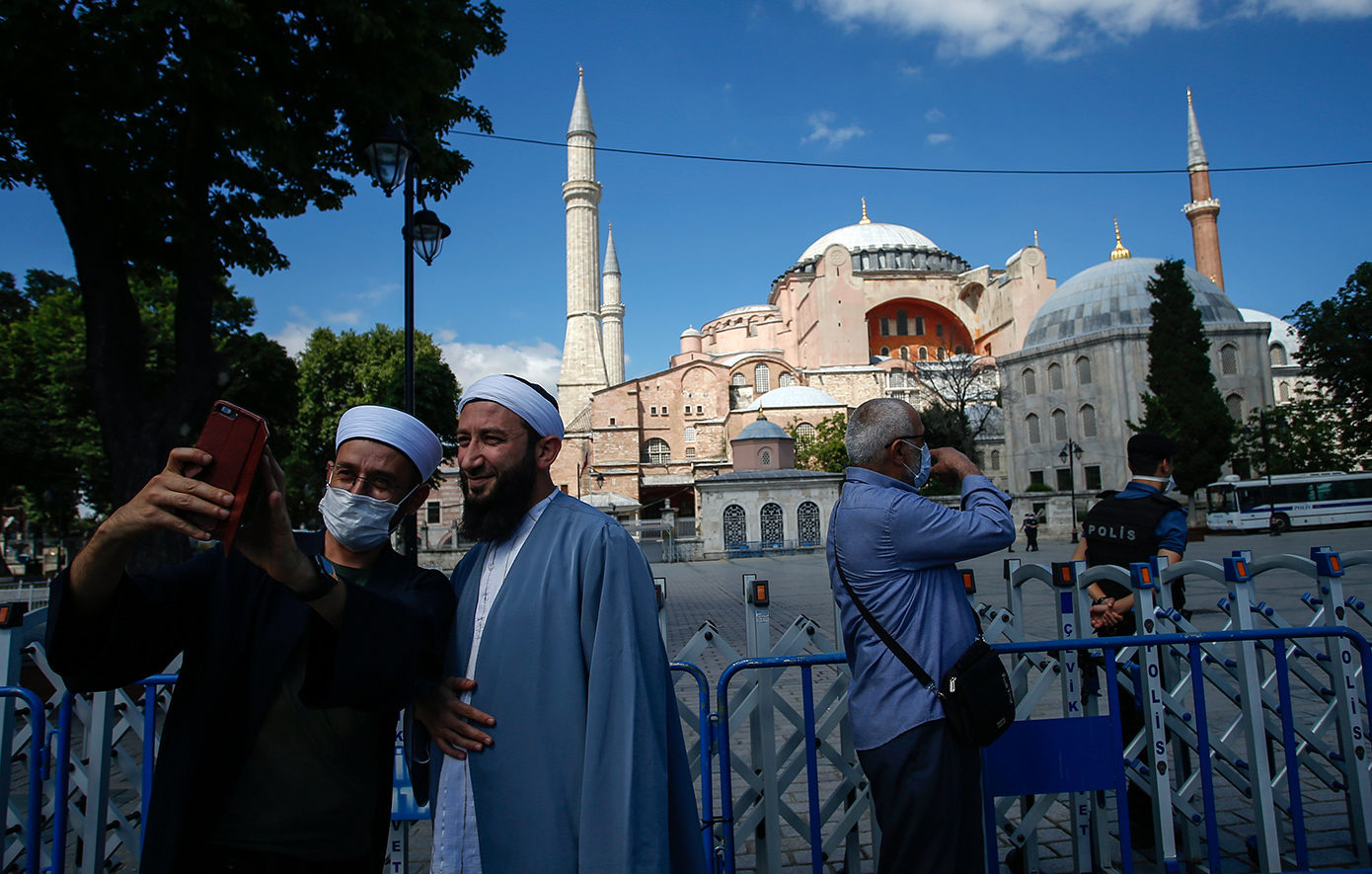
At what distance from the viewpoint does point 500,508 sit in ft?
6.14

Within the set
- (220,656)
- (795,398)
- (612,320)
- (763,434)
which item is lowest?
(220,656)

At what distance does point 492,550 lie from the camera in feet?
6.31

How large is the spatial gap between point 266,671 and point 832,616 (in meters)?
9.32

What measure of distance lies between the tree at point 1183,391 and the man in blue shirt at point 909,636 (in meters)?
29.6

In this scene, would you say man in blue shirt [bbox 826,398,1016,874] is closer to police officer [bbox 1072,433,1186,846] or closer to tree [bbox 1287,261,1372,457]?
police officer [bbox 1072,433,1186,846]

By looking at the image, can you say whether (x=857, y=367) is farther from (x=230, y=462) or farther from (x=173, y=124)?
(x=230, y=462)

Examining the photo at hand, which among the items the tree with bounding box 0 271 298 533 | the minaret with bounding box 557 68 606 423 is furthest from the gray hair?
the minaret with bounding box 557 68 606 423

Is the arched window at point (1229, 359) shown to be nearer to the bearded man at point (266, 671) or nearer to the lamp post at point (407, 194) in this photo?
the lamp post at point (407, 194)

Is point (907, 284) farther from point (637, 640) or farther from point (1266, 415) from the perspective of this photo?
point (637, 640)

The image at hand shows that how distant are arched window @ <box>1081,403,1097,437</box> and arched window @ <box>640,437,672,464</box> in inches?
934

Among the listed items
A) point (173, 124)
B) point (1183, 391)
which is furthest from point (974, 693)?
point (1183, 391)

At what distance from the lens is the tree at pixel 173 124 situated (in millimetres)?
6750

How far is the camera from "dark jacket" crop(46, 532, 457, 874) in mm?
1543

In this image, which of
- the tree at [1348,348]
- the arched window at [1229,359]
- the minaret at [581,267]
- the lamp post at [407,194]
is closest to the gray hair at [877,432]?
the lamp post at [407,194]
